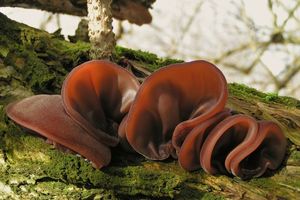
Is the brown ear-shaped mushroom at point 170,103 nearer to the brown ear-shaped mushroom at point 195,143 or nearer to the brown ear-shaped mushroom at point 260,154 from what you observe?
the brown ear-shaped mushroom at point 195,143

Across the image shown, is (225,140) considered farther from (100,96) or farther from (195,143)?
(100,96)

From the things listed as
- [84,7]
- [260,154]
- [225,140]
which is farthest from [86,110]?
[84,7]

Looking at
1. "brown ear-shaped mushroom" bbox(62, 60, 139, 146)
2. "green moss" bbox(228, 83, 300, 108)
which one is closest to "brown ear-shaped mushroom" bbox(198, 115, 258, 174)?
"brown ear-shaped mushroom" bbox(62, 60, 139, 146)

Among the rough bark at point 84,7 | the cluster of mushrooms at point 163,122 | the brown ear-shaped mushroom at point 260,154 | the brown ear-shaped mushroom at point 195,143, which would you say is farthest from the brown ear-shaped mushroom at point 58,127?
the rough bark at point 84,7

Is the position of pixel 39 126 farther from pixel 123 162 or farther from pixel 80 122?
pixel 123 162

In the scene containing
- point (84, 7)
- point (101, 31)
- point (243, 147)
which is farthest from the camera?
point (84, 7)

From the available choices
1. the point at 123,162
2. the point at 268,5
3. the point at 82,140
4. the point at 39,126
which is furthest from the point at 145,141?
the point at 268,5
